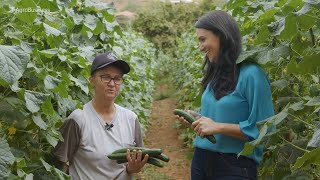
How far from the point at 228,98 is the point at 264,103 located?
19 centimetres

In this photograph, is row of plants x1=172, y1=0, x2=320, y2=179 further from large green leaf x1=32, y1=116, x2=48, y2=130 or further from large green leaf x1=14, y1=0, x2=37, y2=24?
large green leaf x1=14, y1=0, x2=37, y2=24

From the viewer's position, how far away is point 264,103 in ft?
8.23

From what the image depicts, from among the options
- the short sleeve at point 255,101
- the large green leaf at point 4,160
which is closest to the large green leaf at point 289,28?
the short sleeve at point 255,101

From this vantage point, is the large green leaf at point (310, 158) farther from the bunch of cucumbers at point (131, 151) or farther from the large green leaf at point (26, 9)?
the large green leaf at point (26, 9)

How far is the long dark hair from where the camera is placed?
2.62 metres

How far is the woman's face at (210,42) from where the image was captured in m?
2.64

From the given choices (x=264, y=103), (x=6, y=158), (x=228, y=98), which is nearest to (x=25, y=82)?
(x=6, y=158)

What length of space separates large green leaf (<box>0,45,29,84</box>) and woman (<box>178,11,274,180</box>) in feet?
3.61

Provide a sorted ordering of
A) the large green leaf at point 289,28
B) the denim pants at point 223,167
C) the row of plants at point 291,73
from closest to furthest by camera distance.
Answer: the row of plants at point 291,73
the large green leaf at point 289,28
the denim pants at point 223,167

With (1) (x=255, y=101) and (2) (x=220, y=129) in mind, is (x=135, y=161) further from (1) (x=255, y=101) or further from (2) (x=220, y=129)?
(1) (x=255, y=101)

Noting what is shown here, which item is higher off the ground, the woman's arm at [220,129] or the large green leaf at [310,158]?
the large green leaf at [310,158]

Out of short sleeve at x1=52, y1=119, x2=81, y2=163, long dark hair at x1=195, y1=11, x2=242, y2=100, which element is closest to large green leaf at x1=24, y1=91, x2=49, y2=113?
short sleeve at x1=52, y1=119, x2=81, y2=163

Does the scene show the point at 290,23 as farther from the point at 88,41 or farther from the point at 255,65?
the point at 88,41

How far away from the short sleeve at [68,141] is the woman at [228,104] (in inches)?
25.3
